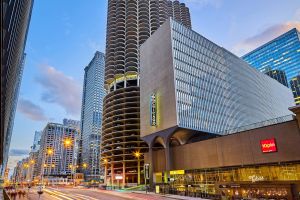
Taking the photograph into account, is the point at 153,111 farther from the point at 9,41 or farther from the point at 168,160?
the point at 9,41

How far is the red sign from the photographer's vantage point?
45.1m

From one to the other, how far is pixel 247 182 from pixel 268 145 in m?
Answer: 9.37

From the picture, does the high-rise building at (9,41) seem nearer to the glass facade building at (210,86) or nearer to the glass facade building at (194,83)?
the glass facade building at (194,83)

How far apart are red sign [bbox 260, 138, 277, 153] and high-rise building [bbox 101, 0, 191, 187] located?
71831 mm

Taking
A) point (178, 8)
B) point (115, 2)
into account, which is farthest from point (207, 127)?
point (178, 8)

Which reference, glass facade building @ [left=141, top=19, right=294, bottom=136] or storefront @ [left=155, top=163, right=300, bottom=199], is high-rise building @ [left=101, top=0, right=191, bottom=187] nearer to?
glass facade building @ [left=141, top=19, right=294, bottom=136]

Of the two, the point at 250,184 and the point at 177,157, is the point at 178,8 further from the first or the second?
the point at 250,184

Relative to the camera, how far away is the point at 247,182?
4897cm

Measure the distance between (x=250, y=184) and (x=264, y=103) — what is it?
92.4m

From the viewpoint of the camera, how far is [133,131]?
117 metres

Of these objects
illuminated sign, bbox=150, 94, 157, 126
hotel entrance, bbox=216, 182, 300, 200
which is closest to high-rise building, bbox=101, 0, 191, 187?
illuminated sign, bbox=150, 94, 157, 126

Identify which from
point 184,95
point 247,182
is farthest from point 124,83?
point 247,182

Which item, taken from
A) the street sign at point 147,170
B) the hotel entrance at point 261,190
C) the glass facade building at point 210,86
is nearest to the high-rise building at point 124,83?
the street sign at point 147,170

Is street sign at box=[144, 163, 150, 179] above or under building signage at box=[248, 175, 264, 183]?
above
